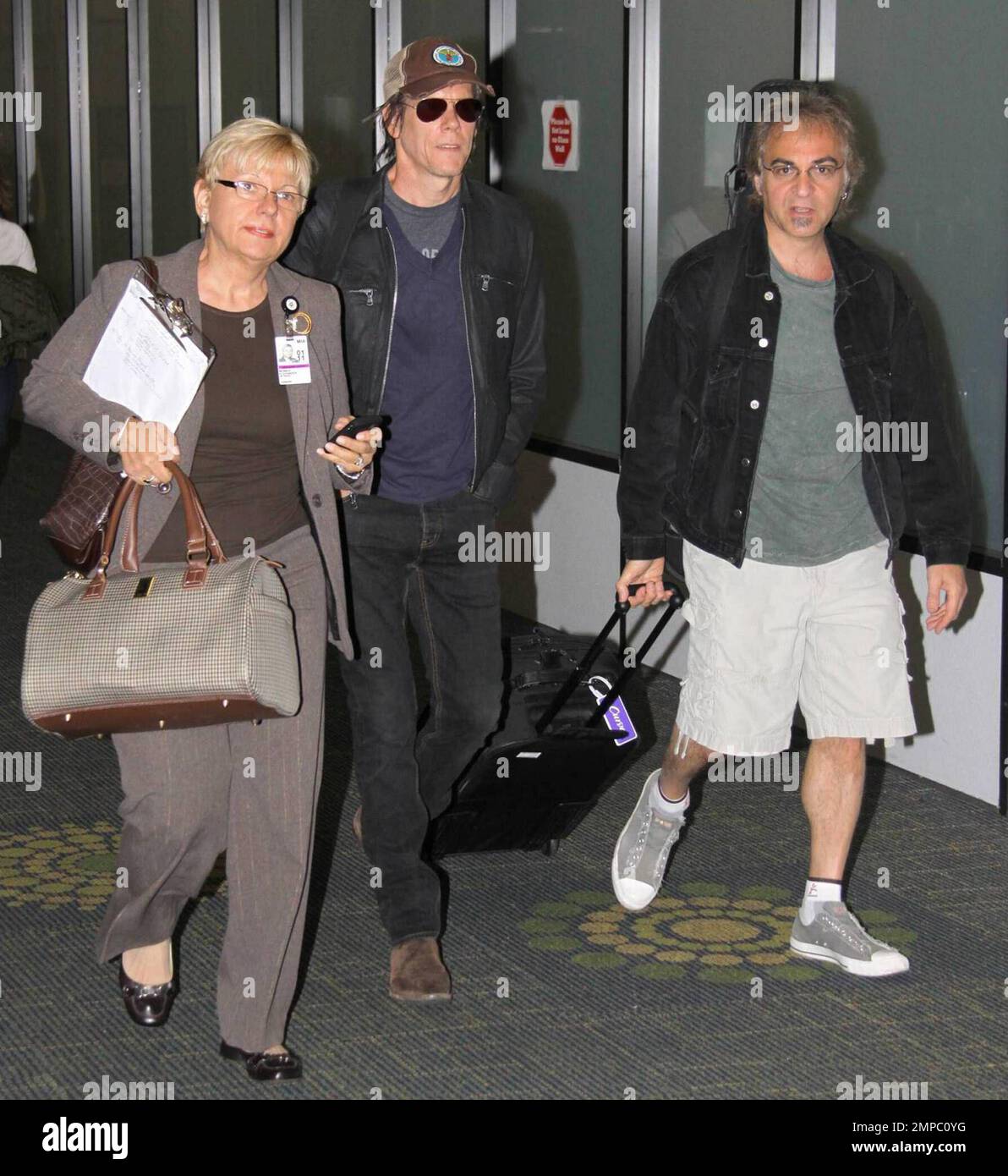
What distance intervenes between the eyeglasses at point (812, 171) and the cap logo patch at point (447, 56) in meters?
0.76

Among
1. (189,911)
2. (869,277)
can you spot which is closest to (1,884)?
(189,911)

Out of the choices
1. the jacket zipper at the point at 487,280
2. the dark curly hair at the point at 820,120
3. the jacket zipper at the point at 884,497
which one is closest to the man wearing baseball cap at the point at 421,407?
the jacket zipper at the point at 487,280

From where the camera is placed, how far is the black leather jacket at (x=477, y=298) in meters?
3.89

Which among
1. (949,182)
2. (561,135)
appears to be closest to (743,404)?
(949,182)

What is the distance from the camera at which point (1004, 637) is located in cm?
545

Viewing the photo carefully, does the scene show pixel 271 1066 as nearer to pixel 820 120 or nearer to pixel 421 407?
pixel 421 407

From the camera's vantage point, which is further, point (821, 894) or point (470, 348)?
point (821, 894)

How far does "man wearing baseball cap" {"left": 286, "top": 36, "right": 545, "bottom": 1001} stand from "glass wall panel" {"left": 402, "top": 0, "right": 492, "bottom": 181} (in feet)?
15.3

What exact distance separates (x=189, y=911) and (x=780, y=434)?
6.25ft

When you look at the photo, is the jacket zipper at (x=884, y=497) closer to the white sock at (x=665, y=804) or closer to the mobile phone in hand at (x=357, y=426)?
the white sock at (x=665, y=804)

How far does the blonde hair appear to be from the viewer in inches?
132

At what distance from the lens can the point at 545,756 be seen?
15.3ft

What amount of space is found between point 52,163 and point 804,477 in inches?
548

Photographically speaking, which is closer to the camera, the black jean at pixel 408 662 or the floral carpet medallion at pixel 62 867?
the black jean at pixel 408 662
